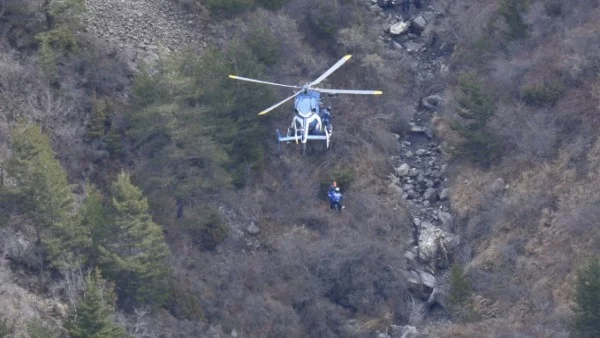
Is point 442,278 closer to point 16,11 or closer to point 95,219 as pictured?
point 95,219

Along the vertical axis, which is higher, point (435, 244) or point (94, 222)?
point (94, 222)

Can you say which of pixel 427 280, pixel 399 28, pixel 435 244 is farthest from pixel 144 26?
pixel 427 280

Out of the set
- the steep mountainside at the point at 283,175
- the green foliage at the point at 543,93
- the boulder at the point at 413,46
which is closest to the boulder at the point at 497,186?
the steep mountainside at the point at 283,175

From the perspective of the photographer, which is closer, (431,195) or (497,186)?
(497,186)

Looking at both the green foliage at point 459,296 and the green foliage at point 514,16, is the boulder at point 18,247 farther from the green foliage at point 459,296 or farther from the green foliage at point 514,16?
the green foliage at point 514,16

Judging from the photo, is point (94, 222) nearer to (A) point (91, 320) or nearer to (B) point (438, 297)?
(A) point (91, 320)

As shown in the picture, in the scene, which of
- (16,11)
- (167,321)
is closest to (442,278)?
(167,321)

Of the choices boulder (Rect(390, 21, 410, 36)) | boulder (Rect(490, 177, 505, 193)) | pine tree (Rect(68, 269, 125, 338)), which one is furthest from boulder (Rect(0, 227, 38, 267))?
boulder (Rect(390, 21, 410, 36))
